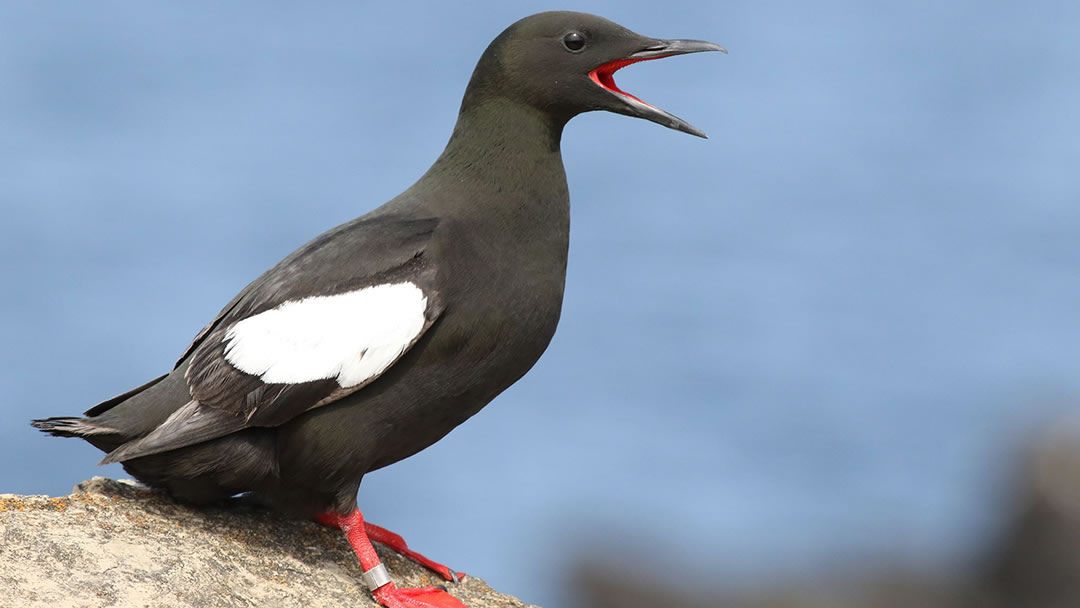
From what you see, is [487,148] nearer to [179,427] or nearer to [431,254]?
[431,254]

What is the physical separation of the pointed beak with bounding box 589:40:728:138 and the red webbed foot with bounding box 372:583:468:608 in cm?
228

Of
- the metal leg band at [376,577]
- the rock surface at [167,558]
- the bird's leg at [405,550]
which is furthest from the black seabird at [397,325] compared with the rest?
the bird's leg at [405,550]

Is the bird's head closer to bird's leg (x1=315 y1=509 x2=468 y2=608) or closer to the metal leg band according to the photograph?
bird's leg (x1=315 y1=509 x2=468 y2=608)

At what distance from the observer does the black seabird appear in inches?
225

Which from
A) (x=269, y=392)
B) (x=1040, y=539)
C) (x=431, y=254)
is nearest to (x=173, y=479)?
(x=269, y=392)

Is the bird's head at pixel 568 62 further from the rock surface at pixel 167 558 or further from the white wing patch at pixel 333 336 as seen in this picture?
the rock surface at pixel 167 558

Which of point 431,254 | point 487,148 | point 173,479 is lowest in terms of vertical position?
point 173,479

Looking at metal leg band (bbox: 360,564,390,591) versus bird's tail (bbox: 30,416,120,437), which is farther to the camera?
bird's tail (bbox: 30,416,120,437)

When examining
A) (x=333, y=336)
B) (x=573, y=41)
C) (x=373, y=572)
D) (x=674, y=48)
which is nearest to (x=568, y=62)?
(x=573, y=41)

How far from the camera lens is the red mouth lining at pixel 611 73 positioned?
618cm

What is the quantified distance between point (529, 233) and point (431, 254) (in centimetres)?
45

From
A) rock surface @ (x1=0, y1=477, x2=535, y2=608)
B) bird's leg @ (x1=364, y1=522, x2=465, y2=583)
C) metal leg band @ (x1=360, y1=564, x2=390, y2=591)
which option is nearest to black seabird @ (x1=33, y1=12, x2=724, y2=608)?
metal leg band @ (x1=360, y1=564, x2=390, y2=591)

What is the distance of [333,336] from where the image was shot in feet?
18.9

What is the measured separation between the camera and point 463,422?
19.9 feet
